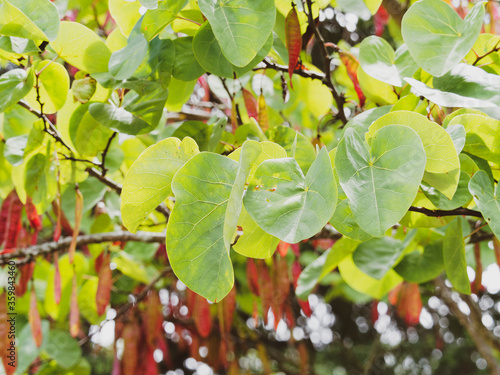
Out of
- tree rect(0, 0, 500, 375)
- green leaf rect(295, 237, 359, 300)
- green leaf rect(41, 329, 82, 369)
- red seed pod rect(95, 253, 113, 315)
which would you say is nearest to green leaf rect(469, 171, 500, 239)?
tree rect(0, 0, 500, 375)

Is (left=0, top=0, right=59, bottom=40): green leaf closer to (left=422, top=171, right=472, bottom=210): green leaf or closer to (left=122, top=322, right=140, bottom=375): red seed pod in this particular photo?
(left=422, top=171, right=472, bottom=210): green leaf

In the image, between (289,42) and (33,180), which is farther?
(33,180)

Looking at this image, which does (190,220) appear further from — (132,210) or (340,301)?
(340,301)

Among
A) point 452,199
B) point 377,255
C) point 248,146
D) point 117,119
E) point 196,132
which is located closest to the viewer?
point 248,146

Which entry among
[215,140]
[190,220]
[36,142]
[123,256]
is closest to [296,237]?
[190,220]

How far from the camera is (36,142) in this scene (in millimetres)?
747

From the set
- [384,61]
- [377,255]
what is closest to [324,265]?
[377,255]

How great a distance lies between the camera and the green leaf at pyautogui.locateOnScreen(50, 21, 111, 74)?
24.8 inches

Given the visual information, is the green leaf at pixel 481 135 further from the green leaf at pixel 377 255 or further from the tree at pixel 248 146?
the green leaf at pixel 377 255

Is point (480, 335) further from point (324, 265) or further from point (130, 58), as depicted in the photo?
point (130, 58)

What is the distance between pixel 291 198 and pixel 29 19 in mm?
388

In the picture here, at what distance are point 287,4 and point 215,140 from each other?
232 millimetres

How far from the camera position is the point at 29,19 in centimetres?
53

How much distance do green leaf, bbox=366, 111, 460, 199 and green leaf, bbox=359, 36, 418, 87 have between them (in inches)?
8.3
